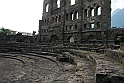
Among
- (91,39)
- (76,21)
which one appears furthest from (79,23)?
(91,39)

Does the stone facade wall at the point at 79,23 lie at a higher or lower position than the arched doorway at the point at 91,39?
higher

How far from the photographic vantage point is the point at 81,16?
26953mm

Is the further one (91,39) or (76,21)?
(76,21)

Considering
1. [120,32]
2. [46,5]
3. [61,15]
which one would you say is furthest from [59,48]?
[46,5]

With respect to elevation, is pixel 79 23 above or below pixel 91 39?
above

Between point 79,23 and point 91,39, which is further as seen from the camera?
point 79,23

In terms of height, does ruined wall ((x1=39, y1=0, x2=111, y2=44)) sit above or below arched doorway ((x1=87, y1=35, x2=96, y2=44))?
above

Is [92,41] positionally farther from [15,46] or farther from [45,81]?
[45,81]

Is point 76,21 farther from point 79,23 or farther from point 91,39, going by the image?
point 91,39

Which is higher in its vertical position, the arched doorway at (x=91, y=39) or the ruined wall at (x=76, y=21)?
the ruined wall at (x=76, y=21)

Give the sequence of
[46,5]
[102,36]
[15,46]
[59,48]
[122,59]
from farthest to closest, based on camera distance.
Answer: [46,5]
[102,36]
[15,46]
[59,48]
[122,59]

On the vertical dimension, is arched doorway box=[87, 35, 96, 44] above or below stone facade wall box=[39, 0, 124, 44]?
below

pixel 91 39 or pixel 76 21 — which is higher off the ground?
pixel 76 21

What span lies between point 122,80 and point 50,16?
105 feet
